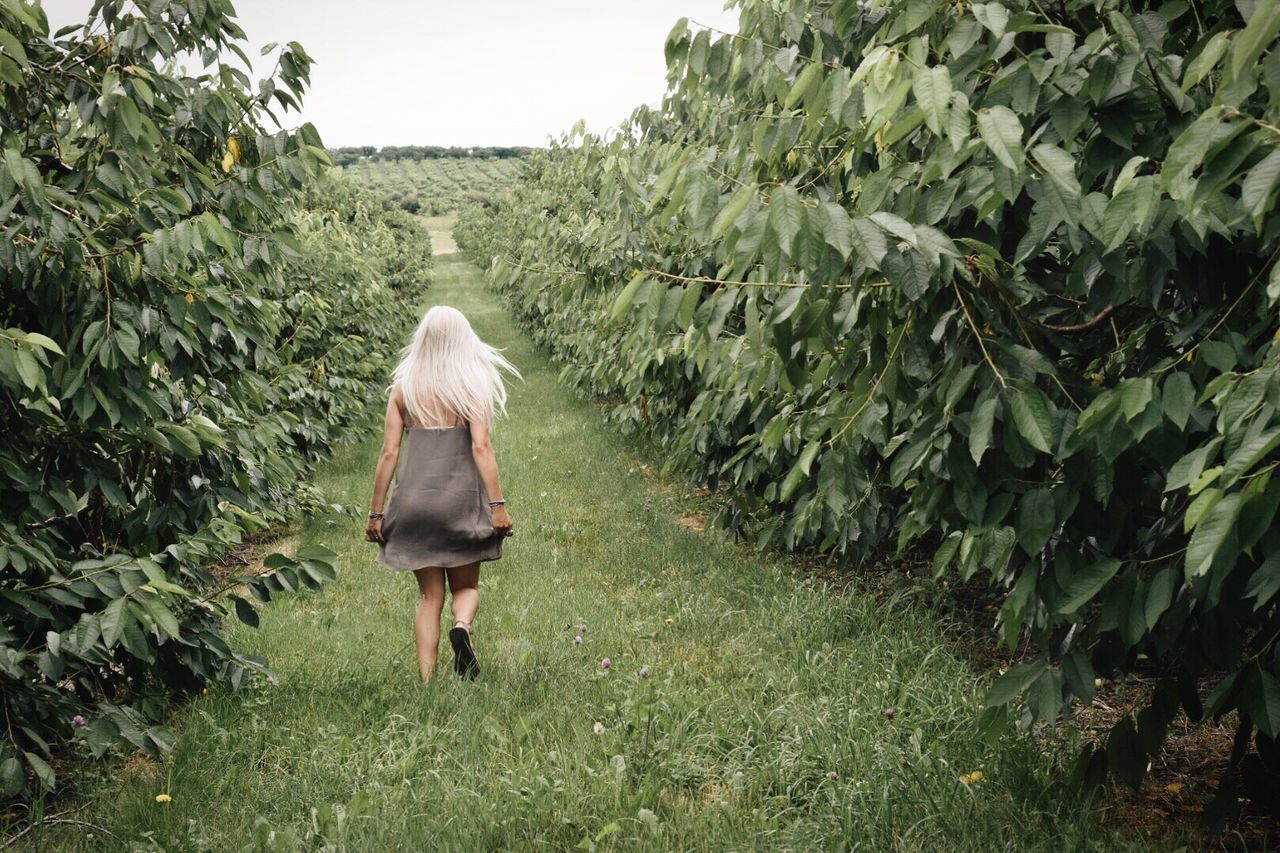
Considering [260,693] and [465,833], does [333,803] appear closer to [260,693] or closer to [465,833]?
[465,833]

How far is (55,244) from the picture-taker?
9.22ft

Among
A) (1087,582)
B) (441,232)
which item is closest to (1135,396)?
(1087,582)

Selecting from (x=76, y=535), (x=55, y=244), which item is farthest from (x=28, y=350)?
(x=76, y=535)

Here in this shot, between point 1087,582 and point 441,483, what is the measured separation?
9.59ft

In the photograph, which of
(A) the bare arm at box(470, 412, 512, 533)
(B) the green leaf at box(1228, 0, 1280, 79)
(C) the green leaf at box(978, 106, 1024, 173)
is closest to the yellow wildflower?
(A) the bare arm at box(470, 412, 512, 533)

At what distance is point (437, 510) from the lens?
14.2 ft

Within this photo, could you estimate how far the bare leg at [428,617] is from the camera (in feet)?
14.3

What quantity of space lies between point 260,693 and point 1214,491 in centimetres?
387

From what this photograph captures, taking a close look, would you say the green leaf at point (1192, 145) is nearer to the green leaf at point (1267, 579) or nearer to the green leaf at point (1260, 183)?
the green leaf at point (1260, 183)

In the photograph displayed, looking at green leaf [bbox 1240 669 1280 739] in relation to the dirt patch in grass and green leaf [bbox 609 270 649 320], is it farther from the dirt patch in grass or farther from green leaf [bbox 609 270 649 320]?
green leaf [bbox 609 270 649 320]

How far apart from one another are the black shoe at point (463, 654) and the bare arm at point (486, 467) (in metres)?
0.51

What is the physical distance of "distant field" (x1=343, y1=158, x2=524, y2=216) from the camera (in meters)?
113

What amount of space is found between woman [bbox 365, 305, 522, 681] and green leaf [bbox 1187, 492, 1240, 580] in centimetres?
318

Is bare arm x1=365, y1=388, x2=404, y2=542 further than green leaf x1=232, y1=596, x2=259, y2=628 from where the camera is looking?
Yes
